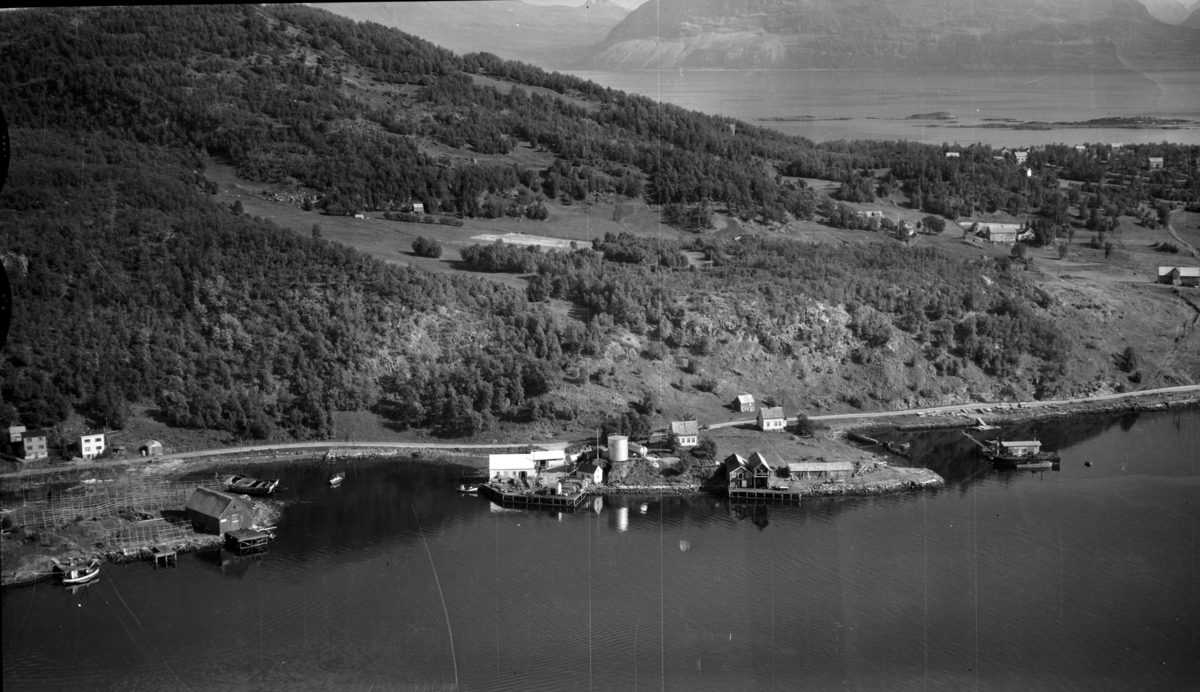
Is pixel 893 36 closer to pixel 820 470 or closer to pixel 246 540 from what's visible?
pixel 820 470

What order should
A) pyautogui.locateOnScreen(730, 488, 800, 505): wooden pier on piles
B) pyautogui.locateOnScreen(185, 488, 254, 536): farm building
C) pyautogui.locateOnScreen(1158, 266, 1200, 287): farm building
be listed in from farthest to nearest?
pyautogui.locateOnScreen(1158, 266, 1200, 287): farm building
pyautogui.locateOnScreen(730, 488, 800, 505): wooden pier on piles
pyautogui.locateOnScreen(185, 488, 254, 536): farm building

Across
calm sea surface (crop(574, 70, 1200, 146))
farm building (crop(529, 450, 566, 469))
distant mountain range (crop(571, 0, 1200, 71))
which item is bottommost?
farm building (crop(529, 450, 566, 469))

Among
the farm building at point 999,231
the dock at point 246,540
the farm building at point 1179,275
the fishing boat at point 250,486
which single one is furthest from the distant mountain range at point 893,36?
the dock at point 246,540

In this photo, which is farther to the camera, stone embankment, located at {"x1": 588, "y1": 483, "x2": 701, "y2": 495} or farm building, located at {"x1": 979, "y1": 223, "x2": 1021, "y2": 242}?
farm building, located at {"x1": 979, "y1": 223, "x2": 1021, "y2": 242}

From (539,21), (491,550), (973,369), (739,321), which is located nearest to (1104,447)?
(973,369)

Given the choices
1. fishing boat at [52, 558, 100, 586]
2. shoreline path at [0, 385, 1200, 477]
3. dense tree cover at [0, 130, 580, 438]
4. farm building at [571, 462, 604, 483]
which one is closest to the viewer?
fishing boat at [52, 558, 100, 586]

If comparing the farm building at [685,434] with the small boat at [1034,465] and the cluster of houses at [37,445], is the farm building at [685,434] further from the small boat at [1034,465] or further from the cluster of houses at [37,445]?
the cluster of houses at [37,445]

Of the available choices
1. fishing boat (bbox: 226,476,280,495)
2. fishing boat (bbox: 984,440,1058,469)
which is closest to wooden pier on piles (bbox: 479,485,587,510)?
fishing boat (bbox: 226,476,280,495)

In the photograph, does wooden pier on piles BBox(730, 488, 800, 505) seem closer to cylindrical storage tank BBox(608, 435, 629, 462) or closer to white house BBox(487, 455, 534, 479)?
cylindrical storage tank BBox(608, 435, 629, 462)
